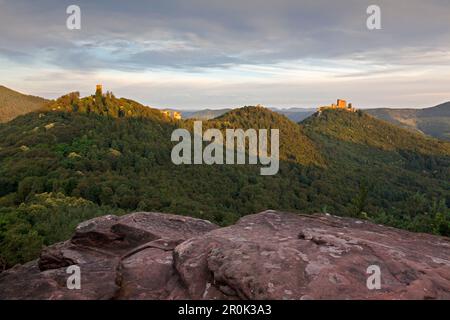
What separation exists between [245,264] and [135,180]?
82930mm

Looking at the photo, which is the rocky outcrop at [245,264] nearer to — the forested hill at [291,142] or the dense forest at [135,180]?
the dense forest at [135,180]

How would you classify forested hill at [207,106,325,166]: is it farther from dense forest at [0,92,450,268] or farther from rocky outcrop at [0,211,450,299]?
rocky outcrop at [0,211,450,299]

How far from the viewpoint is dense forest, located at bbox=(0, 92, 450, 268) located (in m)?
48.8

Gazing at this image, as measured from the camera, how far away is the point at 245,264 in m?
7.54

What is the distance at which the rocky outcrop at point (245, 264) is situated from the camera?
6984 millimetres

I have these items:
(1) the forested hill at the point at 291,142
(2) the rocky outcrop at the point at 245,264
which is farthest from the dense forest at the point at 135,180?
(2) the rocky outcrop at the point at 245,264

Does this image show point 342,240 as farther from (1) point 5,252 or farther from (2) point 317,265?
(1) point 5,252

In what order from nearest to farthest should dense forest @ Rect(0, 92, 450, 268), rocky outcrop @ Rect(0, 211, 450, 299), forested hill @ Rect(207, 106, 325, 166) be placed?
rocky outcrop @ Rect(0, 211, 450, 299) < dense forest @ Rect(0, 92, 450, 268) < forested hill @ Rect(207, 106, 325, 166)

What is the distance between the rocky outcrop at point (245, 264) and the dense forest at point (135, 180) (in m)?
14.5

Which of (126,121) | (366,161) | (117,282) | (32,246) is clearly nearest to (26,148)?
(126,121)

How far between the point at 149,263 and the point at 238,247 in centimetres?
254

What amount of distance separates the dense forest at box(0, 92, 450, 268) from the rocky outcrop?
14.5 meters

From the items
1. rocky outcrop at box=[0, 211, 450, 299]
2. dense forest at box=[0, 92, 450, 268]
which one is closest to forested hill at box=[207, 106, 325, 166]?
dense forest at box=[0, 92, 450, 268]

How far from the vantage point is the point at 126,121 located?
12975cm
